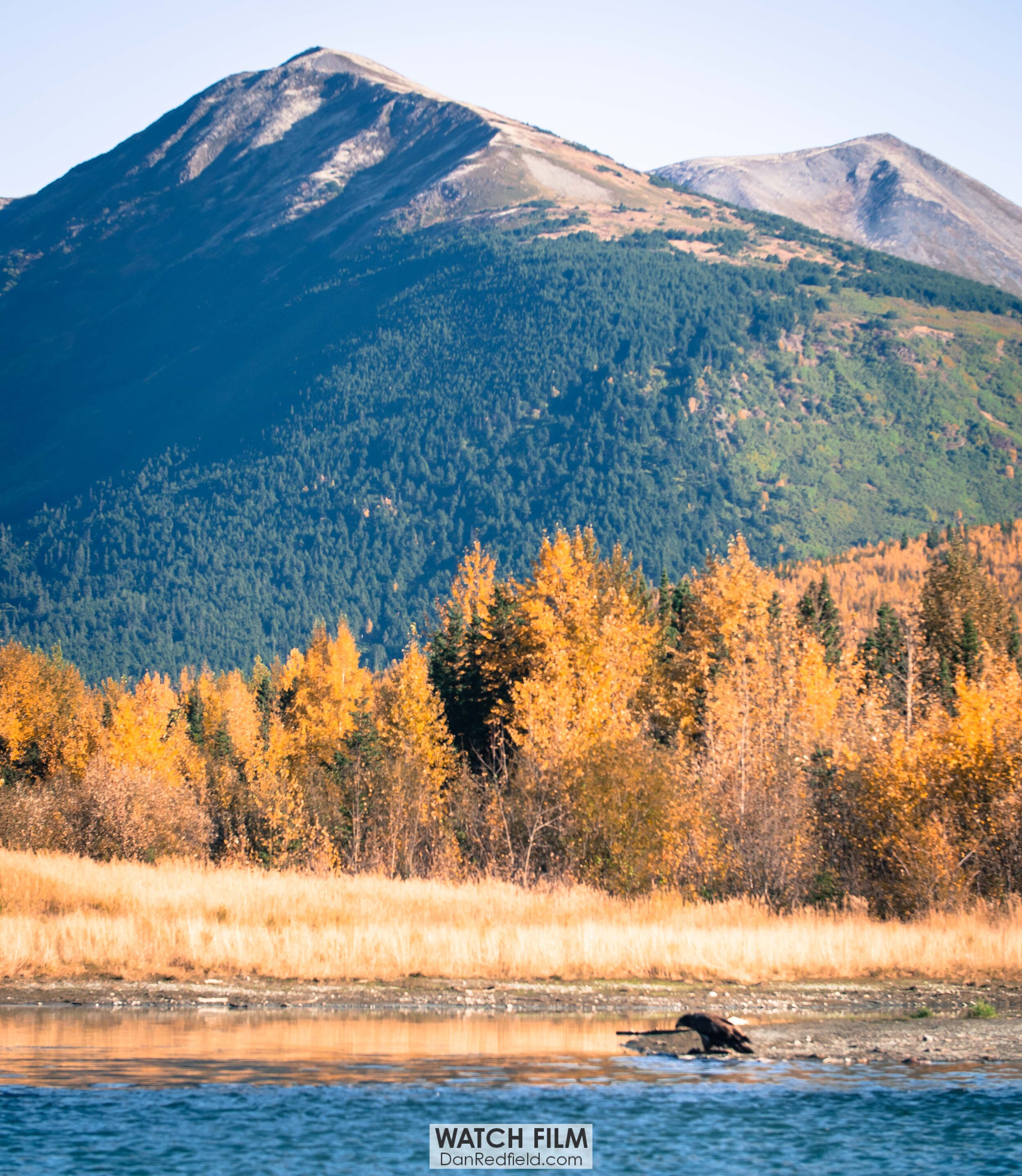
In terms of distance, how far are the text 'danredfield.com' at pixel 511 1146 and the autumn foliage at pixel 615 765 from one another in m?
22.3

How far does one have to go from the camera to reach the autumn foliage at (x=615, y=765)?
3947 cm

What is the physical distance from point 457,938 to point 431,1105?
45.4ft

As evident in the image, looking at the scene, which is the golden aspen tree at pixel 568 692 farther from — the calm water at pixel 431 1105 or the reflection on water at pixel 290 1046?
the calm water at pixel 431 1105

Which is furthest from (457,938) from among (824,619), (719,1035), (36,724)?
(36,724)

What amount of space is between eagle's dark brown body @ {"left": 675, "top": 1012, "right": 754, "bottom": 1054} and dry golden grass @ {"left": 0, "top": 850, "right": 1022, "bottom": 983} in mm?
7229

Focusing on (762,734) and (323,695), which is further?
(323,695)

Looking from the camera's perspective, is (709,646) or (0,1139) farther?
(709,646)

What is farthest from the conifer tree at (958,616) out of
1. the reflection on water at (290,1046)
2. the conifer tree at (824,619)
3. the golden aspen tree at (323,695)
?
the reflection on water at (290,1046)

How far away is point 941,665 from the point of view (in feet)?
275

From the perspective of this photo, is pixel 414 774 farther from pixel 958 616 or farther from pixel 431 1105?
pixel 958 616

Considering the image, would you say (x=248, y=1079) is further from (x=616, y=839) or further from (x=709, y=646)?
(x=709, y=646)

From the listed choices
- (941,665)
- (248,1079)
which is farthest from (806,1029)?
(941,665)

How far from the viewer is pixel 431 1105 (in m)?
19.2

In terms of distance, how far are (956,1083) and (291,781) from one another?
4460cm
